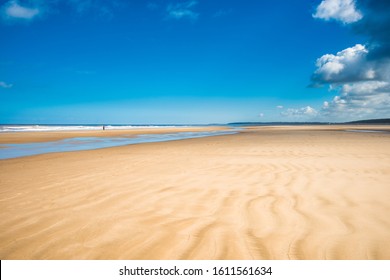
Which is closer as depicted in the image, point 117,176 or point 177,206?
point 177,206

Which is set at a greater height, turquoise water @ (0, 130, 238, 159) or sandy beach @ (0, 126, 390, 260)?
turquoise water @ (0, 130, 238, 159)

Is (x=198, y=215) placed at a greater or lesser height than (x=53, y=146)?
lesser

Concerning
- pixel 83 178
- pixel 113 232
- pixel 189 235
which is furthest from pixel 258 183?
pixel 83 178

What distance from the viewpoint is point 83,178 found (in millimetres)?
6254

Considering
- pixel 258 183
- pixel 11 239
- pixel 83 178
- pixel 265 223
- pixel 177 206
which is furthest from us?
pixel 83 178

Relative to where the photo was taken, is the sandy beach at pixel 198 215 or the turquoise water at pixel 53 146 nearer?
the sandy beach at pixel 198 215

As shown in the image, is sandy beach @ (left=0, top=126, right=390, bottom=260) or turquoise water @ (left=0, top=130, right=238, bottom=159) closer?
sandy beach @ (left=0, top=126, right=390, bottom=260)

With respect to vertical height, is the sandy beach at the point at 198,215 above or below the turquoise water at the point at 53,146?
below

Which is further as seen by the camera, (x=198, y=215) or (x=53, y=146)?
(x=53, y=146)

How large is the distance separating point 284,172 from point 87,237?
5274mm

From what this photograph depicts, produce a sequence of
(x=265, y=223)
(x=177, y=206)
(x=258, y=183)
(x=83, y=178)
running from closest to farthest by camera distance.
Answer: (x=265, y=223)
(x=177, y=206)
(x=258, y=183)
(x=83, y=178)
